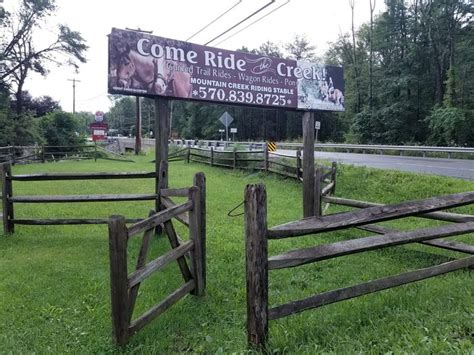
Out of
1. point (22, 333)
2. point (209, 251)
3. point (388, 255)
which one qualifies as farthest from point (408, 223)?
point (22, 333)

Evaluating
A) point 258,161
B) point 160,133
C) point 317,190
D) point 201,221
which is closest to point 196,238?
point 201,221

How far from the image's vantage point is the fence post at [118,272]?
3084 mm

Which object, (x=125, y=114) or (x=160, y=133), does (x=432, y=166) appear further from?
(x=125, y=114)

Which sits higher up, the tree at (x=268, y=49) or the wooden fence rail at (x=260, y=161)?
the tree at (x=268, y=49)

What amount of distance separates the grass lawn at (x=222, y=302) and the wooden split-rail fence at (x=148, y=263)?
17 centimetres

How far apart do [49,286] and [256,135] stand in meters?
64.2

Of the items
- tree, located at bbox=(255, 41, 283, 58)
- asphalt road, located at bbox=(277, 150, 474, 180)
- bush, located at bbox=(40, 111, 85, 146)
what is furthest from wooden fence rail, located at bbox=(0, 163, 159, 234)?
tree, located at bbox=(255, 41, 283, 58)

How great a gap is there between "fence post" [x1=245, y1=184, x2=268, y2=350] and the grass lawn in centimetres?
21

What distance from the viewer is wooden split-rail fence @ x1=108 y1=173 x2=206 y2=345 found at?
3104mm

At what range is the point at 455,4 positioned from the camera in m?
31.6

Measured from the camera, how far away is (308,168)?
784 cm

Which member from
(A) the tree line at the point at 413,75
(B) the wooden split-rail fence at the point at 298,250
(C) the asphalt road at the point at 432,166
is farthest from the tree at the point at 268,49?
(B) the wooden split-rail fence at the point at 298,250

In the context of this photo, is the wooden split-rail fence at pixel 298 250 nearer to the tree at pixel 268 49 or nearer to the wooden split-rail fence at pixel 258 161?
the wooden split-rail fence at pixel 258 161

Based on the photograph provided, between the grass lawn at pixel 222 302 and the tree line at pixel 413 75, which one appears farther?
the tree line at pixel 413 75
